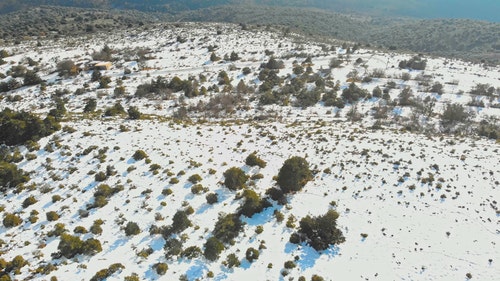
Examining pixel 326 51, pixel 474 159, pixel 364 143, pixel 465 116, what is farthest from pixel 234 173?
pixel 326 51

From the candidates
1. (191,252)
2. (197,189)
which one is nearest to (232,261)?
(191,252)

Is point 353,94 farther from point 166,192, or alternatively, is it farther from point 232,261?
point 232,261

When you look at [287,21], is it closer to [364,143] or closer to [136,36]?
[136,36]

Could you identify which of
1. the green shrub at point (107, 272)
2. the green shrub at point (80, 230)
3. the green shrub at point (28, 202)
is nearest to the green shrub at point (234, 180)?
the green shrub at point (107, 272)

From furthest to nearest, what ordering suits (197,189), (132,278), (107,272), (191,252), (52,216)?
(197,189), (52,216), (191,252), (107,272), (132,278)

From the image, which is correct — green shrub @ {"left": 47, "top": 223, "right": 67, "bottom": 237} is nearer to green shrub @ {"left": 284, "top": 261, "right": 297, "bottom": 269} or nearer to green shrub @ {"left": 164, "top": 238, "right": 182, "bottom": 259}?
green shrub @ {"left": 164, "top": 238, "right": 182, "bottom": 259}

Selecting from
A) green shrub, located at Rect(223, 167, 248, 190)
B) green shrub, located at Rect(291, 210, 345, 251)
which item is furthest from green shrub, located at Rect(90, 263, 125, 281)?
green shrub, located at Rect(291, 210, 345, 251)
